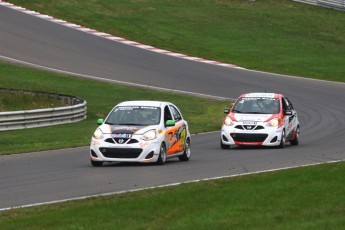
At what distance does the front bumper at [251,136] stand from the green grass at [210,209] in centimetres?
928

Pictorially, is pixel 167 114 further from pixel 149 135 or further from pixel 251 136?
→ pixel 251 136

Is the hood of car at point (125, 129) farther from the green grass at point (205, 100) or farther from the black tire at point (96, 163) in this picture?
the green grass at point (205, 100)

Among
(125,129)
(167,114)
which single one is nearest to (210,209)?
(125,129)

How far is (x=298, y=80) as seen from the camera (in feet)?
158

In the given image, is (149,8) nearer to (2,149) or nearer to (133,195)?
(2,149)

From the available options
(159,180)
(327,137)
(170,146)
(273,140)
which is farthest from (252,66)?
(159,180)

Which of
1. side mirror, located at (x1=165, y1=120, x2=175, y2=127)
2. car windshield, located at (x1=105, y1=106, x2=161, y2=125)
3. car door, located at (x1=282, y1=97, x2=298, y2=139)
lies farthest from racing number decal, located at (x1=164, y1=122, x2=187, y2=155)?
car door, located at (x1=282, y1=97, x2=298, y2=139)

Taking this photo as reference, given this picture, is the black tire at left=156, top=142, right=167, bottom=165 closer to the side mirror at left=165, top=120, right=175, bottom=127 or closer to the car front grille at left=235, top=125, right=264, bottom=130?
the side mirror at left=165, top=120, right=175, bottom=127

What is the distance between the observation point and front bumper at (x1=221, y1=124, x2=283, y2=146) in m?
26.5

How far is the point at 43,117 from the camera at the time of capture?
3281 cm

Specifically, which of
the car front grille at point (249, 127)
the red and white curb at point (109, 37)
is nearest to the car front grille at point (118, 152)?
the car front grille at point (249, 127)

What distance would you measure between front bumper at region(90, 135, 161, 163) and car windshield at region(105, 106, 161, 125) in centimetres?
94

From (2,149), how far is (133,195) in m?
10.8

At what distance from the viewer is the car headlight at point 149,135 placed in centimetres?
2176
